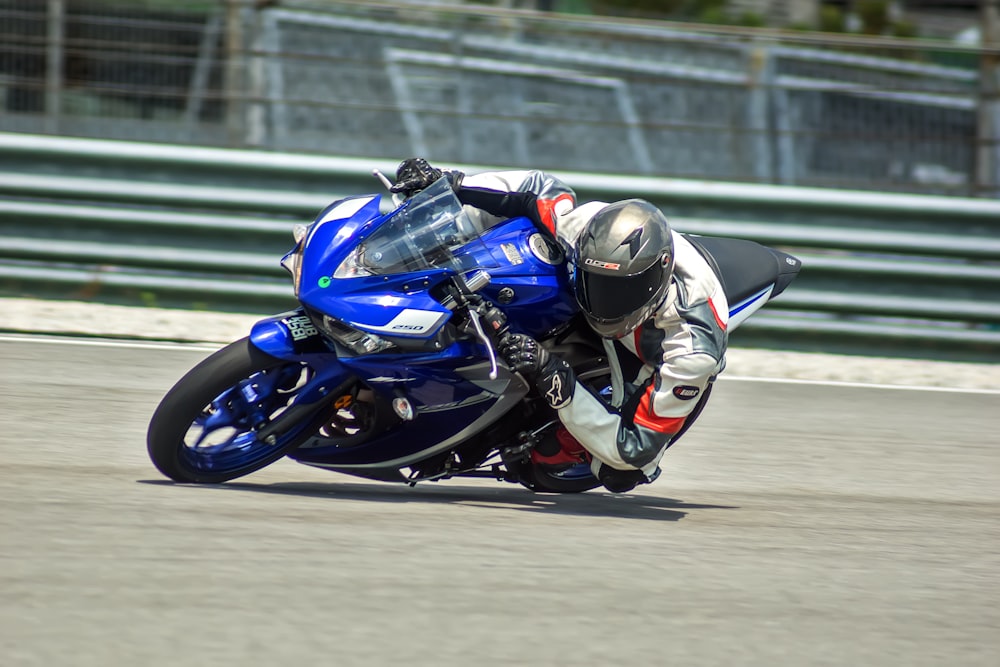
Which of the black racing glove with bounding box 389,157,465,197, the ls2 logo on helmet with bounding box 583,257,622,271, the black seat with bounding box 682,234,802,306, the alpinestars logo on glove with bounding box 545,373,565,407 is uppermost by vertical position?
the black racing glove with bounding box 389,157,465,197

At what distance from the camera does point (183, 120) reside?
859 cm

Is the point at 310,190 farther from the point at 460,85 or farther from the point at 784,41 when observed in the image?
the point at 784,41

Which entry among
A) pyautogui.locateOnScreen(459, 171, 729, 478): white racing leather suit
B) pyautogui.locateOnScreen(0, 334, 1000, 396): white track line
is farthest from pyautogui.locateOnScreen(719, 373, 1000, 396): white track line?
pyautogui.locateOnScreen(459, 171, 729, 478): white racing leather suit

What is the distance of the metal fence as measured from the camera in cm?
856

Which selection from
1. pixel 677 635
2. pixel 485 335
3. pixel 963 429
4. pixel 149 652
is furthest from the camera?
pixel 963 429

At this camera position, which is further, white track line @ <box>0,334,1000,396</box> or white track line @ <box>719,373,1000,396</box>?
white track line @ <box>719,373,1000,396</box>

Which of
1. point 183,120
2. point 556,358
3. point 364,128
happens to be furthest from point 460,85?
point 556,358

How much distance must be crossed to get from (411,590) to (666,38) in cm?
594

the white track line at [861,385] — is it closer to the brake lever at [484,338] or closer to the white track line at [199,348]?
the white track line at [199,348]

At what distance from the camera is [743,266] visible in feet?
16.6

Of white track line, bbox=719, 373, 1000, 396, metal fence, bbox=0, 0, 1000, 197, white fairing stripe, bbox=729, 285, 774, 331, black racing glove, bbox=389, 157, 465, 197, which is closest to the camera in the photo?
black racing glove, bbox=389, 157, 465, 197

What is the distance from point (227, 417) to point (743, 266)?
2086 millimetres

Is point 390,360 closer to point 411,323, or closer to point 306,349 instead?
point 411,323

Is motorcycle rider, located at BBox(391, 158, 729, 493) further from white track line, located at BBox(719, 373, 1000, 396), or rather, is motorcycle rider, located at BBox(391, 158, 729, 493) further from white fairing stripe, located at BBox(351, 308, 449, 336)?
white track line, located at BBox(719, 373, 1000, 396)
